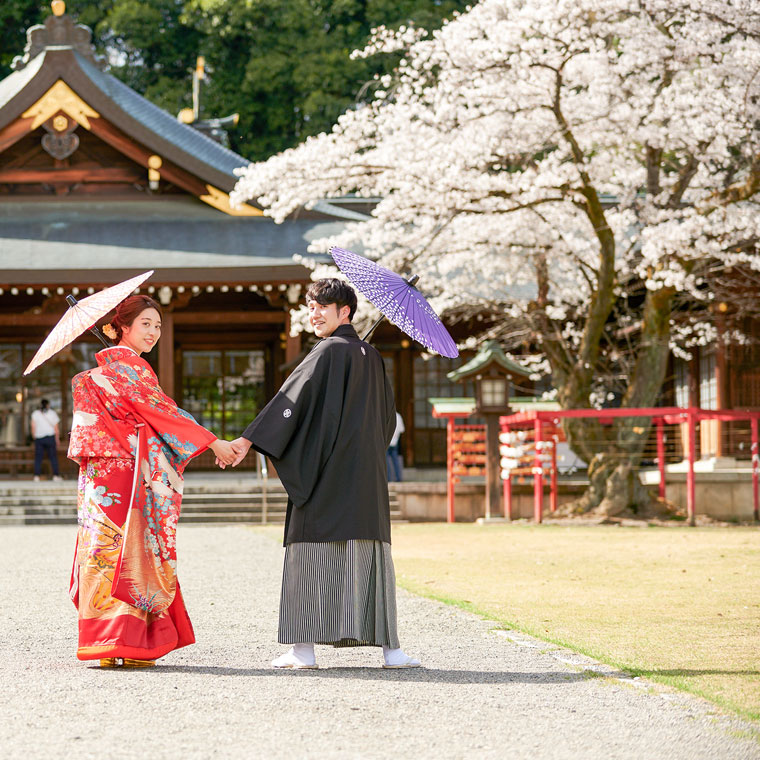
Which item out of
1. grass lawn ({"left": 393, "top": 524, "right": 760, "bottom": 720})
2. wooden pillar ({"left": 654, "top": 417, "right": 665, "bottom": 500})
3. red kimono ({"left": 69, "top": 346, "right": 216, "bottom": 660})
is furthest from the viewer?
wooden pillar ({"left": 654, "top": 417, "right": 665, "bottom": 500})

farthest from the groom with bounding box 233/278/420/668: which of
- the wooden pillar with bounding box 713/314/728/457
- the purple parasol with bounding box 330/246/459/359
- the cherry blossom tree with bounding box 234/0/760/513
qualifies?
the wooden pillar with bounding box 713/314/728/457

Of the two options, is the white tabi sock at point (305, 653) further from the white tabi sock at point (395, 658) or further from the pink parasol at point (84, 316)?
the pink parasol at point (84, 316)

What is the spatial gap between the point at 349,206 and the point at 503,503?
765 cm

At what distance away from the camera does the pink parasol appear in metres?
5.03

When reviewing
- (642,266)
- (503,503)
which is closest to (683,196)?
(642,266)

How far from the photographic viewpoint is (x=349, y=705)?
4004mm

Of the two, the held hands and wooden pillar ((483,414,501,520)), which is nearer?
the held hands

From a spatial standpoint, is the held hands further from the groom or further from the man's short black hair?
the man's short black hair

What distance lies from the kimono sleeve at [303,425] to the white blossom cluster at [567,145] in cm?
893

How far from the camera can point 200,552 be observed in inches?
431

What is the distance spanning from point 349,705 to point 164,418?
1653mm

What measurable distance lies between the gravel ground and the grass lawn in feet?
1.01

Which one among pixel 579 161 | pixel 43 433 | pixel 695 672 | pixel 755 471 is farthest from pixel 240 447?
pixel 43 433

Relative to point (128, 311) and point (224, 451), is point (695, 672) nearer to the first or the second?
point (224, 451)
